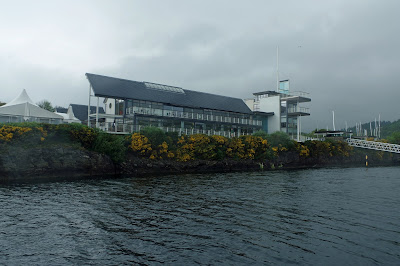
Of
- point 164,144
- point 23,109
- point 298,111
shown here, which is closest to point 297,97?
point 298,111

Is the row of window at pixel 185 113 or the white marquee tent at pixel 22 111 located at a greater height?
the row of window at pixel 185 113

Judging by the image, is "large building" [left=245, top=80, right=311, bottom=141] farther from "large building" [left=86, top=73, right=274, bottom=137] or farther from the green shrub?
the green shrub

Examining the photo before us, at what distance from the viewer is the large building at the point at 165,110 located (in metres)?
46.9

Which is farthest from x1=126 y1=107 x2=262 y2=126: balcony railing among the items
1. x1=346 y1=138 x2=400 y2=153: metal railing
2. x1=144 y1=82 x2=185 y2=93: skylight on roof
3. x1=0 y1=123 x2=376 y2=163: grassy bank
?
x1=346 y1=138 x2=400 y2=153: metal railing

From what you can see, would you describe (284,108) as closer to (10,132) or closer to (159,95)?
(159,95)

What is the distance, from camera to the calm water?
9469mm

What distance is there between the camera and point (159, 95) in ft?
178

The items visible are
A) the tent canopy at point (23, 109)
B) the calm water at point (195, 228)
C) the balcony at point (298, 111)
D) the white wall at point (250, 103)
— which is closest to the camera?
the calm water at point (195, 228)

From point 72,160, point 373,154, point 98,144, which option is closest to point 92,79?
point 98,144

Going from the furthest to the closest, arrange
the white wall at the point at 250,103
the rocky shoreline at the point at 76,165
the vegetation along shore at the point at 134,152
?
the white wall at the point at 250,103, the vegetation along shore at the point at 134,152, the rocky shoreline at the point at 76,165

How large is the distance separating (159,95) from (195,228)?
4358 cm

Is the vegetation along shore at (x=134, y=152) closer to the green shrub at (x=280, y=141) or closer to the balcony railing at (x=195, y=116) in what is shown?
the green shrub at (x=280, y=141)

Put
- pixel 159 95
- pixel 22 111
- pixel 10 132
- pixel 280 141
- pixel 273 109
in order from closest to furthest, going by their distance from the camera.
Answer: pixel 10 132
pixel 22 111
pixel 280 141
pixel 159 95
pixel 273 109

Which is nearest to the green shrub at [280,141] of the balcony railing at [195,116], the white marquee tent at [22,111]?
the balcony railing at [195,116]
